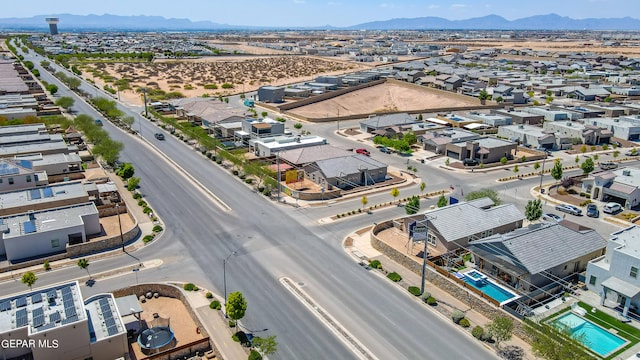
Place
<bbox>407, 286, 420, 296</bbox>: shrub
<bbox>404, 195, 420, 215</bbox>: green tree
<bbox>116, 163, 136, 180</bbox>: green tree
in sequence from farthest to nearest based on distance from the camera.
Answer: <bbox>116, 163, 136, 180</bbox>: green tree
<bbox>404, 195, 420, 215</bbox>: green tree
<bbox>407, 286, 420, 296</bbox>: shrub

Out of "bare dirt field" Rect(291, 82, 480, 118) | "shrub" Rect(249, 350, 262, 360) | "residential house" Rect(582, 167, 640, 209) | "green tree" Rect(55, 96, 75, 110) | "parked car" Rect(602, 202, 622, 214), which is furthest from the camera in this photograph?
"bare dirt field" Rect(291, 82, 480, 118)

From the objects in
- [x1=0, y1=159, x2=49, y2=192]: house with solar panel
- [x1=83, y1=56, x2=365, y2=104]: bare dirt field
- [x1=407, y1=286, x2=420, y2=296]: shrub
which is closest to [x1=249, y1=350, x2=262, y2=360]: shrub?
[x1=407, y1=286, x2=420, y2=296]: shrub

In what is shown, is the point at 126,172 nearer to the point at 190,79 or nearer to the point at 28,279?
the point at 28,279

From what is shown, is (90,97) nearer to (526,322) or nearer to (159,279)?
(159,279)

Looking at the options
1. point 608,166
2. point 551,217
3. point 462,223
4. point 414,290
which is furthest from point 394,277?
point 608,166

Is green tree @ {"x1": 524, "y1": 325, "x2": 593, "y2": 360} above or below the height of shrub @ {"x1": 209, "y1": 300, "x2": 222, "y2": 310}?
above

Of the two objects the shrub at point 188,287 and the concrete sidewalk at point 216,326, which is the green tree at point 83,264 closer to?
the shrub at point 188,287

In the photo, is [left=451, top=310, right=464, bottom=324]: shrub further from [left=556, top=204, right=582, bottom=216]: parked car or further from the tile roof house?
[left=556, top=204, right=582, bottom=216]: parked car

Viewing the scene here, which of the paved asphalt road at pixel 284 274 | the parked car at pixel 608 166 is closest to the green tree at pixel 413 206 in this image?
the paved asphalt road at pixel 284 274
